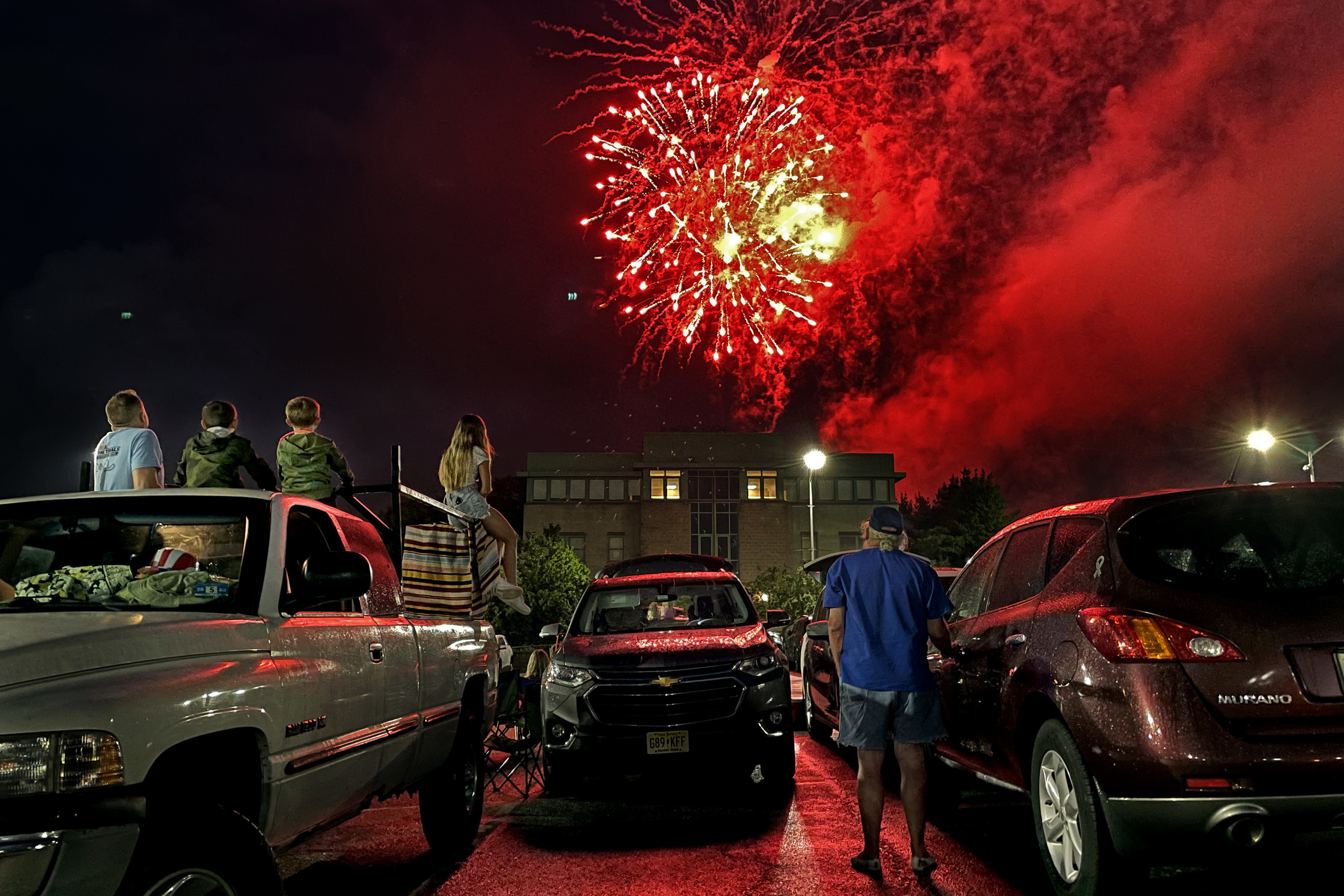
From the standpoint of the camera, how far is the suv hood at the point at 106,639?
3164 millimetres

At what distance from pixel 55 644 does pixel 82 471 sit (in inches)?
182

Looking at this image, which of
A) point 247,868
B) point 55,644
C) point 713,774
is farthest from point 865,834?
point 55,644

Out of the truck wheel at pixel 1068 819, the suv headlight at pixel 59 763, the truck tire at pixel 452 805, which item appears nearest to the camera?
the suv headlight at pixel 59 763

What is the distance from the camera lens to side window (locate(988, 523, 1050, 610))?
220 inches

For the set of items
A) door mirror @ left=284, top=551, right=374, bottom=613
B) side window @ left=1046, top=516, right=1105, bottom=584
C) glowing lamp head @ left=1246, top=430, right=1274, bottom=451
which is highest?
glowing lamp head @ left=1246, top=430, right=1274, bottom=451

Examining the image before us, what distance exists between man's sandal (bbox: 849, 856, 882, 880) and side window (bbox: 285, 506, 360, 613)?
2.91 meters

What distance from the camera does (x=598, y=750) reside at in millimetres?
7875

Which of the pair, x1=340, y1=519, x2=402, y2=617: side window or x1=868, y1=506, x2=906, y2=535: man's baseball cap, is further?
x1=868, y1=506, x2=906, y2=535: man's baseball cap

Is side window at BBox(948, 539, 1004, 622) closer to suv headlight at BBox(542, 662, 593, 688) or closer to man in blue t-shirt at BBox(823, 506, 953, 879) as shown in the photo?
man in blue t-shirt at BBox(823, 506, 953, 879)

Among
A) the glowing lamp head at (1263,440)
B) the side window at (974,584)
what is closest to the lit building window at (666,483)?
the glowing lamp head at (1263,440)

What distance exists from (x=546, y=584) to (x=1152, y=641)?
192 feet

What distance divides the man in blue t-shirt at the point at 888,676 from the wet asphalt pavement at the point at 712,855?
1.15ft

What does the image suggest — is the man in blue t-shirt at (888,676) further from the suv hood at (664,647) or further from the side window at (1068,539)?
the suv hood at (664,647)

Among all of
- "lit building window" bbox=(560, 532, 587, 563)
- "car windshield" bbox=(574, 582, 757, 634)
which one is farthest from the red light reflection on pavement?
"lit building window" bbox=(560, 532, 587, 563)
